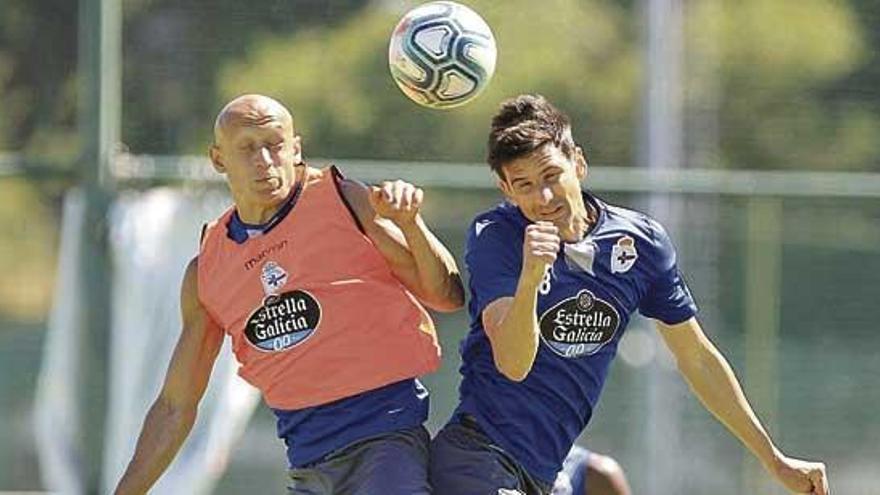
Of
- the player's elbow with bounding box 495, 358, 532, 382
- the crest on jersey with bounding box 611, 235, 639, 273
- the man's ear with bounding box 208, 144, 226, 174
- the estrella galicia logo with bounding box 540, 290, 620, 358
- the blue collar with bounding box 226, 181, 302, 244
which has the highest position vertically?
Result: the man's ear with bounding box 208, 144, 226, 174

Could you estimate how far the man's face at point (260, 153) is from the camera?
5656 millimetres

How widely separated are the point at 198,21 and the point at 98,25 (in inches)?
18.5

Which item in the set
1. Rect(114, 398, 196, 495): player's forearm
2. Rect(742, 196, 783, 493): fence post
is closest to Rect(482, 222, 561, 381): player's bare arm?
Rect(114, 398, 196, 495): player's forearm

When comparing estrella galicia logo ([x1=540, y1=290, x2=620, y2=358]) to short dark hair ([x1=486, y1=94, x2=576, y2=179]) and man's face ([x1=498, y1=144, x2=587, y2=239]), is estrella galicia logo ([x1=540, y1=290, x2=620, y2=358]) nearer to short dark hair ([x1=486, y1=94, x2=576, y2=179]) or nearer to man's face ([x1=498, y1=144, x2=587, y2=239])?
man's face ([x1=498, y1=144, x2=587, y2=239])

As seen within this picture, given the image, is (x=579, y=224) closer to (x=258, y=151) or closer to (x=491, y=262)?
(x=491, y=262)

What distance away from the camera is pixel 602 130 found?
1026 cm

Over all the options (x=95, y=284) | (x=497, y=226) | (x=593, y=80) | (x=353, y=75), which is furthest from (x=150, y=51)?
(x=497, y=226)

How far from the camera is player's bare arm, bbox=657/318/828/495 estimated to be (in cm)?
582

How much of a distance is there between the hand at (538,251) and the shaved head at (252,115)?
91cm

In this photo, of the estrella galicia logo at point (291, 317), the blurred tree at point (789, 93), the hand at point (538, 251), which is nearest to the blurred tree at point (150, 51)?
the blurred tree at point (789, 93)

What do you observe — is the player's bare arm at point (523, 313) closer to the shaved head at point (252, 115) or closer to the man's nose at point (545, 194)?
the man's nose at point (545, 194)

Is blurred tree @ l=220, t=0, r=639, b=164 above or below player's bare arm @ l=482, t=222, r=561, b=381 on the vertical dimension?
above

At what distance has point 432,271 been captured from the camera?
558cm

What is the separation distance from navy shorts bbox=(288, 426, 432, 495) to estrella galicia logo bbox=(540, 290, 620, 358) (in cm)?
45
